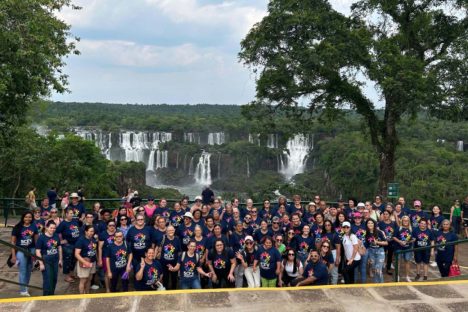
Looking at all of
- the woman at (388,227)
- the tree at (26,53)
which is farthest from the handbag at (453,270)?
the tree at (26,53)

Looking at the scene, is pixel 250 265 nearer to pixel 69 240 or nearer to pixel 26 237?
pixel 69 240

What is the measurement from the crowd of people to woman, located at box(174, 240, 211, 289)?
0.02 metres

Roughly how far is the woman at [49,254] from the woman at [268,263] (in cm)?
365

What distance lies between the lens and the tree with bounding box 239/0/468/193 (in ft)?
47.5

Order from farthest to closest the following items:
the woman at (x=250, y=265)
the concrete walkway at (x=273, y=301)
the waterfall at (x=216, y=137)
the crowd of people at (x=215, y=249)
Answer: the waterfall at (x=216, y=137)
the woman at (x=250, y=265)
the crowd of people at (x=215, y=249)
the concrete walkway at (x=273, y=301)

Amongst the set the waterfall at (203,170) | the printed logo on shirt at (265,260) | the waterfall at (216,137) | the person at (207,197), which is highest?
the waterfall at (216,137)

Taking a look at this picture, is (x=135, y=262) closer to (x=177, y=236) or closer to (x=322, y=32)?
(x=177, y=236)

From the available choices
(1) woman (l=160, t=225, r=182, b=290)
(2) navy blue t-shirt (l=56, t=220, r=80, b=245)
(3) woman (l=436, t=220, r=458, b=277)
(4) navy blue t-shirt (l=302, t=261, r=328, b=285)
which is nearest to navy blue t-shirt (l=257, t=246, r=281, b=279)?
(4) navy blue t-shirt (l=302, t=261, r=328, b=285)

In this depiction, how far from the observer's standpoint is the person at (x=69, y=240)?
28.5 ft

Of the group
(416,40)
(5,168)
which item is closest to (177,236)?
(416,40)

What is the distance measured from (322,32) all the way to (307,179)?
160ft

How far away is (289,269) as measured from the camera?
316 inches

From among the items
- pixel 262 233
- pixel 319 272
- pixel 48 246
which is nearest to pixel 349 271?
pixel 319 272

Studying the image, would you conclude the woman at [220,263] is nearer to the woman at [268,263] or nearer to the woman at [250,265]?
the woman at [250,265]
